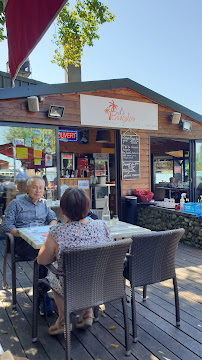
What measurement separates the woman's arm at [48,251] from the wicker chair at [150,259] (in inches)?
22.9

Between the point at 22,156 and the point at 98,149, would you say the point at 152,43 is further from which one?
the point at 22,156

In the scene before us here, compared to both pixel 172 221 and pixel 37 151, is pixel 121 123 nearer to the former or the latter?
pixel 37 151

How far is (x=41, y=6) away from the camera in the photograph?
1479mm

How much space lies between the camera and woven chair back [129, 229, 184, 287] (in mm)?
2154

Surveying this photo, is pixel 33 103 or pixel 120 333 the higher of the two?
pixel 33 103

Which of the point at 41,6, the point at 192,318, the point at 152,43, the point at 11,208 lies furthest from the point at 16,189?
the point at 152,43

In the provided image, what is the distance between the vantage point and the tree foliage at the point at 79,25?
22.8 ft

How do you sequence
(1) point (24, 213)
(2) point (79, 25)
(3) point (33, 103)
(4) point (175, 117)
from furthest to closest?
(2) point (79, 25) → (4) point (175, 117) → (3) point (33, 103) → (1) point (24, 213)

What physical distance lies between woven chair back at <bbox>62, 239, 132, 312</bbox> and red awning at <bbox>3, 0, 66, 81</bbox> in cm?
127

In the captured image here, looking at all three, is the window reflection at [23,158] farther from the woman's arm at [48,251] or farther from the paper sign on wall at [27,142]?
the woman's arm at [48,251]

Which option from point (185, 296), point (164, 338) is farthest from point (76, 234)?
point (185, 296)

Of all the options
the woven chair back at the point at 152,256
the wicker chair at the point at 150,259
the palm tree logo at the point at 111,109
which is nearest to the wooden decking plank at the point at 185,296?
the wicker chair at the point at 150,259

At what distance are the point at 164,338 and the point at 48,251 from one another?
1.13 metres

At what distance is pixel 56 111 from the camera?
5473 mm
